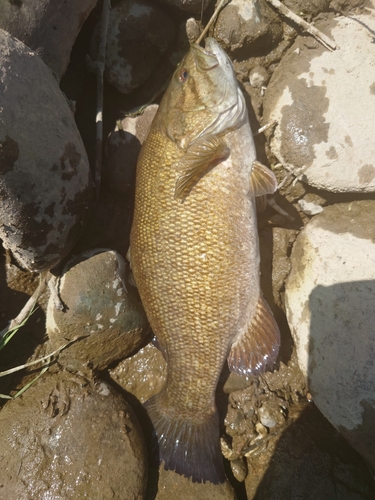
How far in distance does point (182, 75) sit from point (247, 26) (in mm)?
878

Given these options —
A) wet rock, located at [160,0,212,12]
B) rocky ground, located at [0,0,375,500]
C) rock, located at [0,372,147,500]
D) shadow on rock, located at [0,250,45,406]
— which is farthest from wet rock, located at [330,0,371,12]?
rock, located at [0,372,147,500]

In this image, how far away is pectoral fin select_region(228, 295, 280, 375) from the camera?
2.71m

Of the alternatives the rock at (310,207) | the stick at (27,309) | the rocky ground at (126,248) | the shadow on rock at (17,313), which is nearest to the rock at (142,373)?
the rocky ground at (126,248)

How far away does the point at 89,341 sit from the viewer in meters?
2.92

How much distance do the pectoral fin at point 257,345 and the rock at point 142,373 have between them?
850 mm

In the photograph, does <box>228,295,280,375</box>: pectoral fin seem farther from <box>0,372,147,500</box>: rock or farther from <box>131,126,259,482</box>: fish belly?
<box>0,372,147,500</box>: rock

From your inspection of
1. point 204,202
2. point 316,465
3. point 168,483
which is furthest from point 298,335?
point 168,483

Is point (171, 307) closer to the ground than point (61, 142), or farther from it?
closer to the ground

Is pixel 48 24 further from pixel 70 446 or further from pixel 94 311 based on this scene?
pixel 70 446

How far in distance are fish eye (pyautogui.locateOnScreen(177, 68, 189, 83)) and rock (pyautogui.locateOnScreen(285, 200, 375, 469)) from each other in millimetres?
1593

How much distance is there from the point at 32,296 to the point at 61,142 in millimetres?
1450

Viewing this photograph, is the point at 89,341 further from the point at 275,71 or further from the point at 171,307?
the point at 275,71

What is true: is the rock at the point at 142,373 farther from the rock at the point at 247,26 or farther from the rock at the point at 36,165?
the rock at the point at 247,26

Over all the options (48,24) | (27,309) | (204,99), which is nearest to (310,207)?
(204,99)
